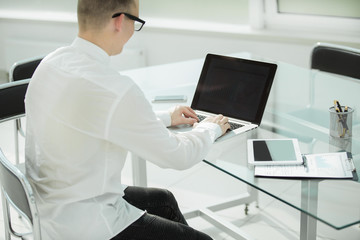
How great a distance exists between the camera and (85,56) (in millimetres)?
1665

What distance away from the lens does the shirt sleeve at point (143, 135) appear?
5.16 feet

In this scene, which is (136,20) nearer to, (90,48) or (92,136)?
(90,48)

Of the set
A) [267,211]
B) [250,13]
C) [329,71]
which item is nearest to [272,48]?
[250,13]

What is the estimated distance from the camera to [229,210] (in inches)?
121

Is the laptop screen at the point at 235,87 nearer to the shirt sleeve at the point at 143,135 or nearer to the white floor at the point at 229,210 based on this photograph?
the shirt sleeve at the point at 143,135

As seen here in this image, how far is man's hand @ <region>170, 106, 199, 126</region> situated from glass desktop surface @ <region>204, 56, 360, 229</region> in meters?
0.19

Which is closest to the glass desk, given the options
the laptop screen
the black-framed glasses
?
the laptop screen

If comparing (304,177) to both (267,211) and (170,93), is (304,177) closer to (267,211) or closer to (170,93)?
(170,93)

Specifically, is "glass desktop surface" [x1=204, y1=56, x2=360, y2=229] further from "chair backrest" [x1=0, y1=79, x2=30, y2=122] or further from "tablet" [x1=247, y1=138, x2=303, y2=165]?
"chair backrest" [x1=0, y1=79, x2=30, y2=122]

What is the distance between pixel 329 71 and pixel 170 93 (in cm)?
95

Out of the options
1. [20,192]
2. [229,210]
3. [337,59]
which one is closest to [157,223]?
[20,192]

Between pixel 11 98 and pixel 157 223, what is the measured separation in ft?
3.35

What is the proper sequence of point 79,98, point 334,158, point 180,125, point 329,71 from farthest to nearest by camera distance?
1. point 329,71
2. point 180,125
3. point 334,158
4. point 79,98

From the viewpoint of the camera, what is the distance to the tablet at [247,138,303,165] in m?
1.85
